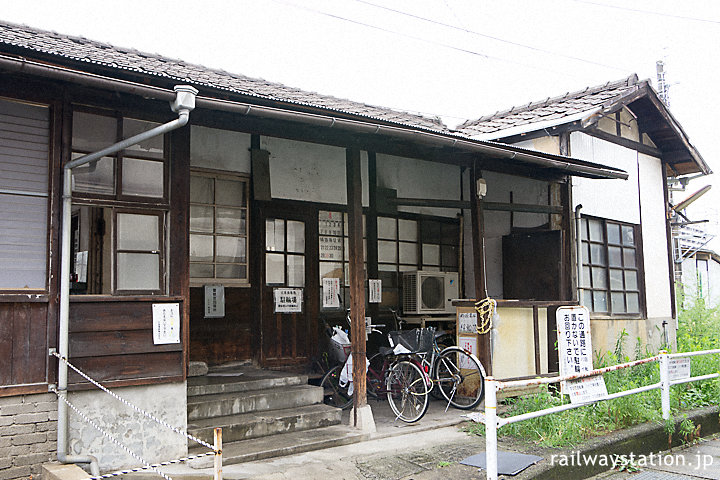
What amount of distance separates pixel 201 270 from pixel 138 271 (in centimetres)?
230

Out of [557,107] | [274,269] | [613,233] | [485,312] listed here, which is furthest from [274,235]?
[613,233]

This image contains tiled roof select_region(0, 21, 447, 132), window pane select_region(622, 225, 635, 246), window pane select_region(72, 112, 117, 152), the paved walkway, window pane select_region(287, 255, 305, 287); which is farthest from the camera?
window pane select_region(622, 225, 635, 246)

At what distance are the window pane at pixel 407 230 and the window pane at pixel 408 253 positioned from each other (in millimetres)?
113

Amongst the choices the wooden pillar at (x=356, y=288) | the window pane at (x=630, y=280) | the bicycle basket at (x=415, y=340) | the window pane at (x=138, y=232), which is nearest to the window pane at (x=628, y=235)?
the window pane at (x=630, y=280)

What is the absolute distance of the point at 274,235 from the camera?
8852 mm

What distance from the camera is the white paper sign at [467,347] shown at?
855cm

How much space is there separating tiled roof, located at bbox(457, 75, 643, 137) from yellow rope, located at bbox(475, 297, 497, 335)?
4320 mm

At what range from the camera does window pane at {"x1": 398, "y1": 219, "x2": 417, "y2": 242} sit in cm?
1063

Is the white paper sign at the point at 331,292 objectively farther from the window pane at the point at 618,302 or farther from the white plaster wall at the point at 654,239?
the white plaster wall at the point at 654,239

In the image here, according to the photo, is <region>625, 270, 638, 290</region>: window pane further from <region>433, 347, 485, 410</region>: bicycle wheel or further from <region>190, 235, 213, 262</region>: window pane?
<region>190, 235, 213, 262</region>: window pane

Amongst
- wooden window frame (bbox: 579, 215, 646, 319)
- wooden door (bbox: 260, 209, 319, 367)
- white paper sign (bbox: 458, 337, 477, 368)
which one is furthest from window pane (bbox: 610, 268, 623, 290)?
wooden door (bbox: 260, 209, 319, 367)

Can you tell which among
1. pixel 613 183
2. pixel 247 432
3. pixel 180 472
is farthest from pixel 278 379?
pixel 613 183

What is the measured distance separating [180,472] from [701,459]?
→ 605 cm

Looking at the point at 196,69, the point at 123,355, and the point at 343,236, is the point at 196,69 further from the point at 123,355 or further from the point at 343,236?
the point at 123,355
